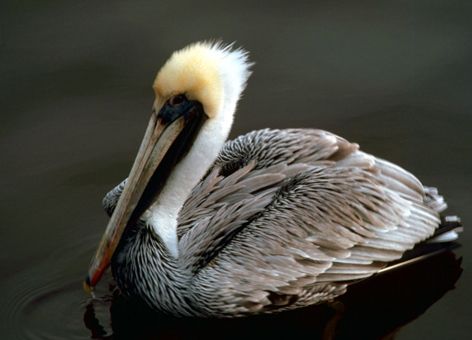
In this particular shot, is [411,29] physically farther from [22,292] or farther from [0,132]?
[22,292]

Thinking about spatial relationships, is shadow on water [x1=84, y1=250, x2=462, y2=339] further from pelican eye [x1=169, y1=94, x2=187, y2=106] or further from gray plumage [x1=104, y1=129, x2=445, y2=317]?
pelican eye [x1=169, y1=94, x2=187, y2=106]

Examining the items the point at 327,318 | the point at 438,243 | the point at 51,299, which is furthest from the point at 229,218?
the point at 438,243

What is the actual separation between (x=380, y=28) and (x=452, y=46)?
58 centimetres

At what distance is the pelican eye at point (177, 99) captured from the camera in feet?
17.3

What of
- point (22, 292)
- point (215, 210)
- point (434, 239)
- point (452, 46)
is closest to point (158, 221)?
point (215, 210)

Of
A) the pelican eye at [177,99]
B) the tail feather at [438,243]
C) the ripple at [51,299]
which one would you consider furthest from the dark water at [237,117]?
the pelican eye at [177,99]

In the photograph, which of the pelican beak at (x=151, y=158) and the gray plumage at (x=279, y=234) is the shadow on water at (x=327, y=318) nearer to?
the gray plumage at (x=279, y=234)

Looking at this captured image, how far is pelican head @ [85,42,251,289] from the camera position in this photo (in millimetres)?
5266

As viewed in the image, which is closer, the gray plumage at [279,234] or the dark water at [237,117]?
the gray plumage at [279,234]

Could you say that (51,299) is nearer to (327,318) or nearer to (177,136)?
(177,136)

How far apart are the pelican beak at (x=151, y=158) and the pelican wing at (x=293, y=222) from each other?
1.24 feet

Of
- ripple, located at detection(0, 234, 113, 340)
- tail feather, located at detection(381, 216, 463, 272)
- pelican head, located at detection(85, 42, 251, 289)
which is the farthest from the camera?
tail feather, located at detection(381, 216, 463, 272)

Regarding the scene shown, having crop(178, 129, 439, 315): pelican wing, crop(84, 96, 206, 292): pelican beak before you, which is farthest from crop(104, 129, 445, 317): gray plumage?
crop(84, 96, 206, 292): pelican beak

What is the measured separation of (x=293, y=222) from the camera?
17.8 ft
